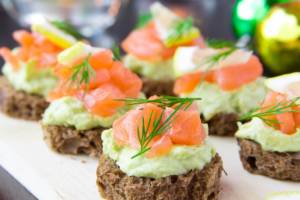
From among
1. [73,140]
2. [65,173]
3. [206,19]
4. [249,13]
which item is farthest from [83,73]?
[206,19]

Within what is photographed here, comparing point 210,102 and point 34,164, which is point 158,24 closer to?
point 210,102

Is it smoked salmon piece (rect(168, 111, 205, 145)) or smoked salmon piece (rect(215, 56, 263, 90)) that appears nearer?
smoked salmon piece (rect(168, 111, 205, 145))

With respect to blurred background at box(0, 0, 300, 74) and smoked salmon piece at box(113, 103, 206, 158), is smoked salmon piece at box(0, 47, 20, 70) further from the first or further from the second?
smoked salmon piece at box(113, 103, 206, 158)

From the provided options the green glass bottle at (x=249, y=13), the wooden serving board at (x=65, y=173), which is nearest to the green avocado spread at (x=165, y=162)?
the wooden serving board at (x=65, y=173)

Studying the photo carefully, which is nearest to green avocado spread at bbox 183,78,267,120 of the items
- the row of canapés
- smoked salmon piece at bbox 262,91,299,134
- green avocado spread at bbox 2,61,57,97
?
the row of canapés

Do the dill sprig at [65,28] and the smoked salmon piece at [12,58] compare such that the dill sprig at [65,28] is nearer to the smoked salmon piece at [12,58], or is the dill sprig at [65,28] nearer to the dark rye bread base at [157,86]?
the smoked salmon piece at [12,58]
